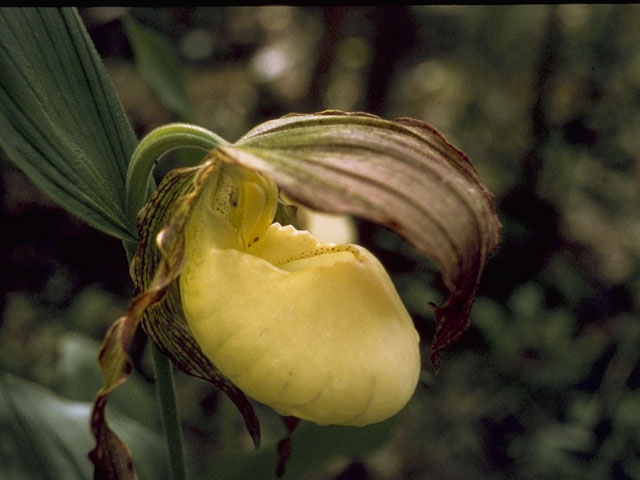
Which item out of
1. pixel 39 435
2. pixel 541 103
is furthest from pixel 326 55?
pixel 39 435

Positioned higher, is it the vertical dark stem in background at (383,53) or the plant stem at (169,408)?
the plant stem at (169,408)

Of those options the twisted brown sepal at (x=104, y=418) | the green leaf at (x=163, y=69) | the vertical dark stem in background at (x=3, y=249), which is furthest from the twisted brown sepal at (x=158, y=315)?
the vertical dark stem in background at (x=3, y=249)

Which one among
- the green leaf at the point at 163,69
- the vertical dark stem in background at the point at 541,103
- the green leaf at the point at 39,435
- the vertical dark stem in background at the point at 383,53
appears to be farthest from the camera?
the vertical dark stem in background at the point at 383,53

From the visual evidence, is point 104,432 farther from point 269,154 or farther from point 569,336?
point 569,336

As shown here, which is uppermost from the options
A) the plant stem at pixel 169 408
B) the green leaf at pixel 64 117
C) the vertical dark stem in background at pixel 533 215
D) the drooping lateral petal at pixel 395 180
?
the green leaf at pixel 64 117

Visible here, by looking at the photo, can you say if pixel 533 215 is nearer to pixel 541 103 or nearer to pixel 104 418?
pixel 541 103

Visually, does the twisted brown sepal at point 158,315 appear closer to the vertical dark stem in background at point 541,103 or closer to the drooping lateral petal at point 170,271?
the drooping lateral petal at point 170,271
